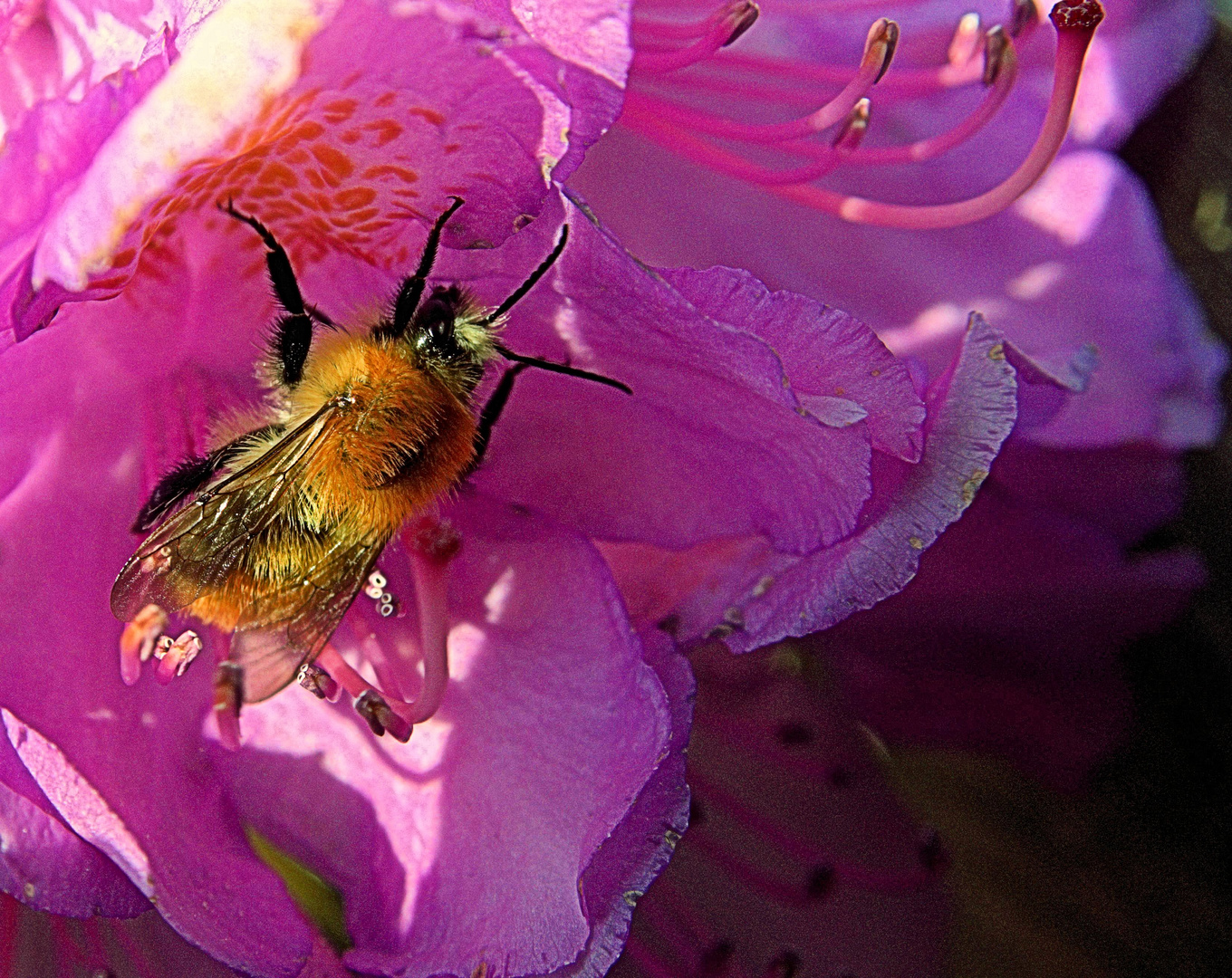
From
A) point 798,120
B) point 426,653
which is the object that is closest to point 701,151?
point 798,120

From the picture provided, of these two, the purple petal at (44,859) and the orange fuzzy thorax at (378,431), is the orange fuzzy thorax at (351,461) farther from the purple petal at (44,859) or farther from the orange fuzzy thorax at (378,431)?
the purple petal at (44,859)

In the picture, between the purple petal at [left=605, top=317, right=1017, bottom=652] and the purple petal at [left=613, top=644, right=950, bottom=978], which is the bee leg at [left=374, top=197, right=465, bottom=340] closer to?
the purple petal at [left=605, top=317, right=1017, bottom=652]

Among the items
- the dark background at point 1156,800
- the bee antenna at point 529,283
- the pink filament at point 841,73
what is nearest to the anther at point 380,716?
the bee antenna at point 529,283

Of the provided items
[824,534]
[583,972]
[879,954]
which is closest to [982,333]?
[824,534]

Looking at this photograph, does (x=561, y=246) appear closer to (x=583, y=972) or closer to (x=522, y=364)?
(x=522, y=364)

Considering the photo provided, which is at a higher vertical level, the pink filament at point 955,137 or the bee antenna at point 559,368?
the pink filament at point 955,137

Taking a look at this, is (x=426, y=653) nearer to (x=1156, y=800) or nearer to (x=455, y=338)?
(x=455, y=338)
